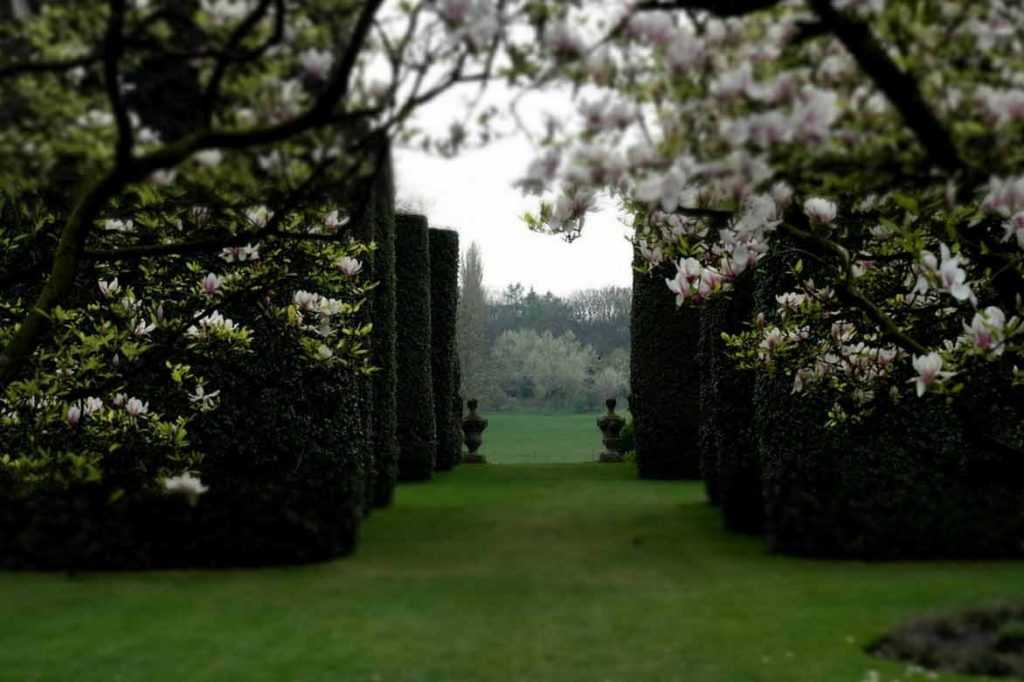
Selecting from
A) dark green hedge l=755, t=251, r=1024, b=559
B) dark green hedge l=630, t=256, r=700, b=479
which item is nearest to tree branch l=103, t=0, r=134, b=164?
dark green hedge l=755, t=251, r=1024, b=559

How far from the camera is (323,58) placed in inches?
133

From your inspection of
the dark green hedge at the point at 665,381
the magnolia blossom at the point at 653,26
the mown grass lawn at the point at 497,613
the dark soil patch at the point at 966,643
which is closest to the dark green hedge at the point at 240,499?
the mown grass lawn at the point at 497,613

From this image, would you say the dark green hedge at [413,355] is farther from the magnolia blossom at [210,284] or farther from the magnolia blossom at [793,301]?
the magnolia blossom at [793,301]

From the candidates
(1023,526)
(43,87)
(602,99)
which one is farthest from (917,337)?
(43,87)

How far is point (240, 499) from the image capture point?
1020cm

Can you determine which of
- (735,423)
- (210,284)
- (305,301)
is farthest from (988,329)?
(735,423)

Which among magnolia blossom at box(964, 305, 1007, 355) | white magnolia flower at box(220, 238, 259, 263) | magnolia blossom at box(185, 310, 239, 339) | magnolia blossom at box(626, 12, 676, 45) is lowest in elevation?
magnolia blossom at box(964, 305, 1007, 355)

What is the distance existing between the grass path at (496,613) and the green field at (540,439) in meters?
18.2

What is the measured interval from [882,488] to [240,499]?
20.0 feet

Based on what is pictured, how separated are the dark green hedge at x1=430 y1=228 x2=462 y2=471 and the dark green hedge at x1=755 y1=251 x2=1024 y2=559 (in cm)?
1165

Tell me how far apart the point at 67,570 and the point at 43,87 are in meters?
7.74

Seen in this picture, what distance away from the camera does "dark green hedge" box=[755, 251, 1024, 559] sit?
407 inches

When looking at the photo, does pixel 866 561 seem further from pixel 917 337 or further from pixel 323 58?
pixel 323 58

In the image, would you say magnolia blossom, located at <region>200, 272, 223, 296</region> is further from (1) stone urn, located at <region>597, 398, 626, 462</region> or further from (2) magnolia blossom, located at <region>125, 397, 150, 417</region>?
(1) stone urn, located at <region>597, 398, 626, 462</region>
